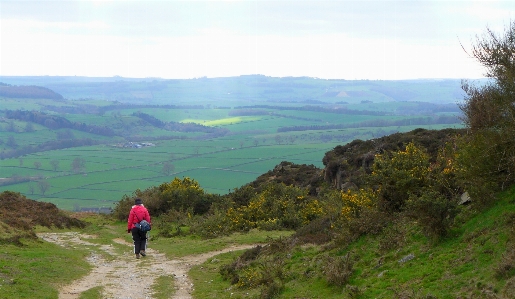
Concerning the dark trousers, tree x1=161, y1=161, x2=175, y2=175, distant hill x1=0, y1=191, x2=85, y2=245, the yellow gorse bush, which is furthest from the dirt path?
tree x1=161, y1=161, x2=175, y2=175

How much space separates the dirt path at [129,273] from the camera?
16.0 m

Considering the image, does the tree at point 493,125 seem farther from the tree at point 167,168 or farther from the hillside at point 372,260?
the tree at point 167,168

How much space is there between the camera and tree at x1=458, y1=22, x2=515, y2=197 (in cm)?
1436

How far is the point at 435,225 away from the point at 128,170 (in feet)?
449

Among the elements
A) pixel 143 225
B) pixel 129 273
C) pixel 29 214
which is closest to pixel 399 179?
pixel 143 225

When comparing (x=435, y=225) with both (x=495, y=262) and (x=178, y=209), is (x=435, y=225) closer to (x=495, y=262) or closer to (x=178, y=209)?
(x=495, y=262)

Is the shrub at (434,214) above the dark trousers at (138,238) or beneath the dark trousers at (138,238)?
above

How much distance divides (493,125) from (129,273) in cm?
1204

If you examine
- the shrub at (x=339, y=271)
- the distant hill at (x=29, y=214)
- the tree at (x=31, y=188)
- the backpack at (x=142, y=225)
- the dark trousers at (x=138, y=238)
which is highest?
the shrub at (x=339, y=271)

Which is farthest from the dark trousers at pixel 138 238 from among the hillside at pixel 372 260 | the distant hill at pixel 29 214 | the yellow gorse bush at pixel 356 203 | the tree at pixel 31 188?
the tree at pixel 31 188

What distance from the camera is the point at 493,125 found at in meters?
15.0

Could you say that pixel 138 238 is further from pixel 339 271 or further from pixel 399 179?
pixel 399 179

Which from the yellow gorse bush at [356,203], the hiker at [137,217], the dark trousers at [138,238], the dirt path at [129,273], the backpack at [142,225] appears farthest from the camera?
the dark trousers at [138,238]

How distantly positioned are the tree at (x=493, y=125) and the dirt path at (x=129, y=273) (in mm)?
8385
